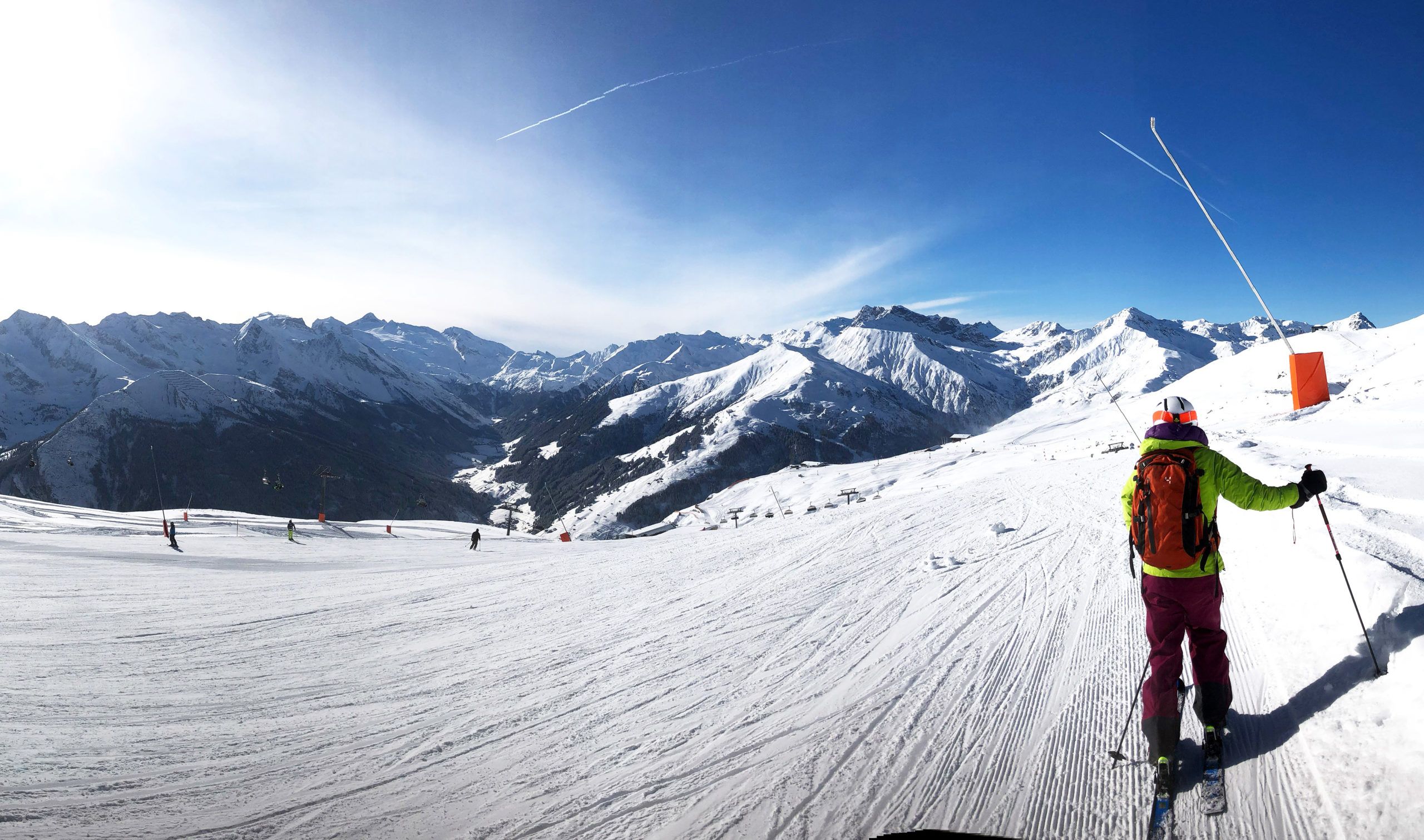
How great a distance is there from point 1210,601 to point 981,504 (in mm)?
10810

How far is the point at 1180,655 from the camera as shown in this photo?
3.67 m

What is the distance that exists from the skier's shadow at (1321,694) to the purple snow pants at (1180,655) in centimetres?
39

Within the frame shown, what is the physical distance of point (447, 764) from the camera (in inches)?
171

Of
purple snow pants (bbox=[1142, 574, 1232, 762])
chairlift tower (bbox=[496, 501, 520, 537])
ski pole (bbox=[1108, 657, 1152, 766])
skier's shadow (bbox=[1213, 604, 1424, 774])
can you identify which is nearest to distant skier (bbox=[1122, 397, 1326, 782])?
purple snow pants (bbox=[1142, 574, 1232, 762])

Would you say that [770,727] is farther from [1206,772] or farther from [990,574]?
[990,574]

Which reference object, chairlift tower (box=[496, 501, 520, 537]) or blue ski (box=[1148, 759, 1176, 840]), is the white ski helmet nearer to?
blue ski (box=[1148, 759, 1176, 840])

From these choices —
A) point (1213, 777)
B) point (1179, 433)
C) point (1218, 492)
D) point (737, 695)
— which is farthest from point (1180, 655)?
point (737, 695)

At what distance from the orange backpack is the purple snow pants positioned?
19 centimetres

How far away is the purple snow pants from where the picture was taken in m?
3.65

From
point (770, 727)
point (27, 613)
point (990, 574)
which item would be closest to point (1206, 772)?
point (770, 727)

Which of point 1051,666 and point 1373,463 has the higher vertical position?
point 1373,463

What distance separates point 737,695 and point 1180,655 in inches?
137

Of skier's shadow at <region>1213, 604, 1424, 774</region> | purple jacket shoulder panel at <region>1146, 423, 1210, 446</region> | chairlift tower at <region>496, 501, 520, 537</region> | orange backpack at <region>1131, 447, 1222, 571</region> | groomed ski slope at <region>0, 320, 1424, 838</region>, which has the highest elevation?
purple jacket shoulder panel at <region>1146, 423, 1210, 446</region>

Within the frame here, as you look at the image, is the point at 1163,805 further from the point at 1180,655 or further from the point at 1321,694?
the point at 1321,694
